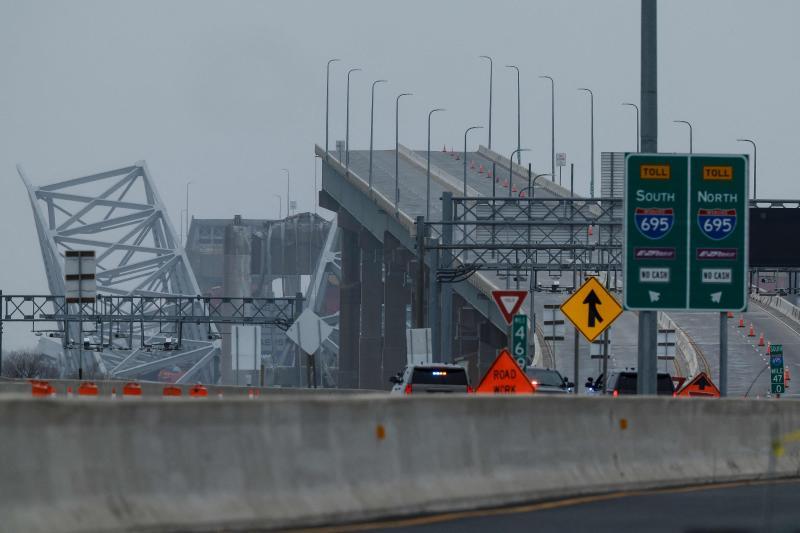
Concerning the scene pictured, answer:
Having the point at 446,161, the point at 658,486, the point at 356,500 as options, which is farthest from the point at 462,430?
the point at 446,161

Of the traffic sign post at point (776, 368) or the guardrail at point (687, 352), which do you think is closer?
the traffic sign post at point (776, 368)

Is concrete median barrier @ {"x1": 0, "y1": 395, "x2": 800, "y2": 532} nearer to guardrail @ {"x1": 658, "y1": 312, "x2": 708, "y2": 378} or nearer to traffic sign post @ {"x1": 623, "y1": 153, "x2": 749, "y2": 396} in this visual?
traffic sign post @ {"x1": 623, "y1": 153, "x2": 749, "y2": 396}

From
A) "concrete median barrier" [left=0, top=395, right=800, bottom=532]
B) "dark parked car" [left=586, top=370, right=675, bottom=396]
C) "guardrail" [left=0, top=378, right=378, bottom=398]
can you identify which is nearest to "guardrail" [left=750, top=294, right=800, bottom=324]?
"guardrail" [left=0, top=378, right=378, bottom=398]

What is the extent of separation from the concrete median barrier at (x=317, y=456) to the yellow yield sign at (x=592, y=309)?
316 inches

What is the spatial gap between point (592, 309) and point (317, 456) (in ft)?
49.5

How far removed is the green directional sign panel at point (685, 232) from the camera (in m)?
24.8

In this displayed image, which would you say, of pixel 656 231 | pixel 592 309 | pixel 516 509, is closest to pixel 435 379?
pixel 592 309

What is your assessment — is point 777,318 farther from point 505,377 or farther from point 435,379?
point 505,377

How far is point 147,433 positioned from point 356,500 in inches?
99.5

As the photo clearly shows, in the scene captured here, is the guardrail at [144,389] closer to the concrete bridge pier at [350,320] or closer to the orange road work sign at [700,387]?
the orange road work sign at [700,387]

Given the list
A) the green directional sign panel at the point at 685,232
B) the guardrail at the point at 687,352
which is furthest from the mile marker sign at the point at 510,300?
the guardrail at the point at 687,352

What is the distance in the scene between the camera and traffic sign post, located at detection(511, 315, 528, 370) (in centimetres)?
3591

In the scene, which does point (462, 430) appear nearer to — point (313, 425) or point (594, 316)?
point (313, 425)

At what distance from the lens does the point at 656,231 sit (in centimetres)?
2503
